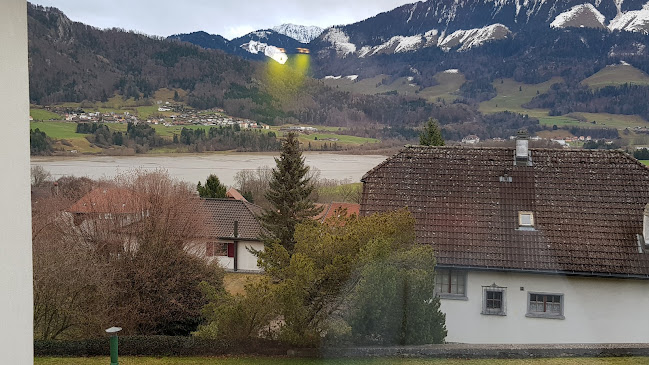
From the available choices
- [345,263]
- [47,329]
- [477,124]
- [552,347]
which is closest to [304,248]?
[345,263]

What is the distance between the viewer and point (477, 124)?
24.4 feet

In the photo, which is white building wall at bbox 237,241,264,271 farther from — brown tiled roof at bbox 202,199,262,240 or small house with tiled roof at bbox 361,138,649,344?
small house with tiled roof at bbox 361,138,649,344

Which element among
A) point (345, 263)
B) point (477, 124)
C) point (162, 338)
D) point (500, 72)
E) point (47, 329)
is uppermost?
point (500, 72)

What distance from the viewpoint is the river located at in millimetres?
8220

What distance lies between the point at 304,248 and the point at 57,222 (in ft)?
11.8

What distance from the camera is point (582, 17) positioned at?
567cm

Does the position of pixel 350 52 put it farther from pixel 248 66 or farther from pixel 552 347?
pixel 552 347

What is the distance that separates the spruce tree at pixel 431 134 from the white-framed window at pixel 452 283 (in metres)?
3.60

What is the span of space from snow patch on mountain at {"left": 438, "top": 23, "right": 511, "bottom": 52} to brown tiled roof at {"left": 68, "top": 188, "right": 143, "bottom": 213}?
15.7 ft

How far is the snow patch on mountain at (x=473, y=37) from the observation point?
7469mm

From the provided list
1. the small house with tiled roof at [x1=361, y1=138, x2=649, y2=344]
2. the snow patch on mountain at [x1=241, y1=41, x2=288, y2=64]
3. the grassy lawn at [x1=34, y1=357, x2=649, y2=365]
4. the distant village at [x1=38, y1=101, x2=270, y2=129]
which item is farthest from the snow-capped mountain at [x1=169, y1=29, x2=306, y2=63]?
the grassy lawn at [x1=34, y1=357, x2=649, y2=365]

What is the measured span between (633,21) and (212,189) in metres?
9.57

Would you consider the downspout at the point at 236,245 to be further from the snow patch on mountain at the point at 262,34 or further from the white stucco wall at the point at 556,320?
the white stucco wall at the point at 556,320

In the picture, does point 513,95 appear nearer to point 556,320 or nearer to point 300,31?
point 300,31
